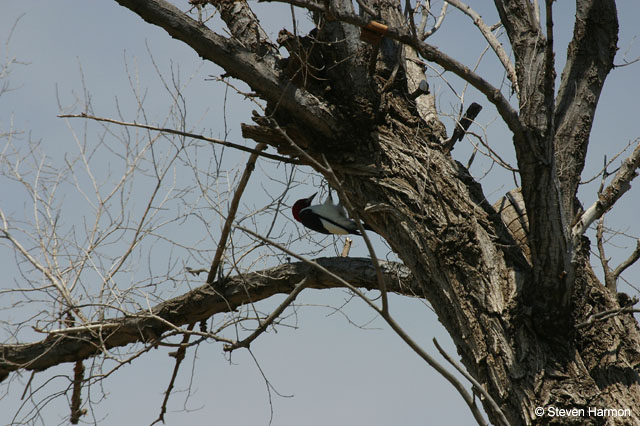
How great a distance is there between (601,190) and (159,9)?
7.81 ft

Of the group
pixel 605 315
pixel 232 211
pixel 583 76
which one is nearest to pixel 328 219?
pixel 232 211

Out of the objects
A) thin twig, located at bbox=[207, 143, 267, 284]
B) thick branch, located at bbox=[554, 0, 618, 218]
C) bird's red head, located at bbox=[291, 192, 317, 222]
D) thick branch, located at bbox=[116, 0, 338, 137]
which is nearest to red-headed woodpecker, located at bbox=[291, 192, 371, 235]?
bird's red head, located at bbox=[291, 192, 317, 222]

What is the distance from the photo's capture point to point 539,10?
11.2ft

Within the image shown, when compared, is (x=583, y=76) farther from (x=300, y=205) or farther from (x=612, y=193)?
(x=300, y=205)

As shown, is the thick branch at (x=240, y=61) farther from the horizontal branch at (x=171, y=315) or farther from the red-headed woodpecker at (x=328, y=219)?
the red-headed woodpecker at (x=328, y=219)

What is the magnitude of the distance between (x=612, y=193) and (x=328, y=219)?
132 inches

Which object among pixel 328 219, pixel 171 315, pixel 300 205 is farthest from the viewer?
pixel 300 205

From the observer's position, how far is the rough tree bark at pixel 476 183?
109 inches

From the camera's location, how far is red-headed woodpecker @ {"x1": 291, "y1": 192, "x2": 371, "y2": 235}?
5.73 m

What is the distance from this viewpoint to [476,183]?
3.31 metres

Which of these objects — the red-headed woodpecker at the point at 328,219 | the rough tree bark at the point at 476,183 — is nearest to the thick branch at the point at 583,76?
the rough tree bark at the point at 476,183

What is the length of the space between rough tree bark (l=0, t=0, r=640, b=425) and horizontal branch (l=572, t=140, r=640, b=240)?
68 millimetres

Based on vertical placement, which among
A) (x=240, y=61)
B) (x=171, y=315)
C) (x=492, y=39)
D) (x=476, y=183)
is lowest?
(x=476, y=183)

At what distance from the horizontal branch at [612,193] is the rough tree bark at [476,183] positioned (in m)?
0.07
